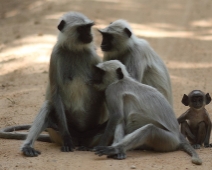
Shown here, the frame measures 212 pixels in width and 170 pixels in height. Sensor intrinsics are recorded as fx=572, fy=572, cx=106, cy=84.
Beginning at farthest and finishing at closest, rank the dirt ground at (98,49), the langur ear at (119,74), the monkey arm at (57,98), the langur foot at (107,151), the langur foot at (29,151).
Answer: the monkey arm at (57,98) → the langur ear at (119,74) → the langur foot at (29,151) → the dirt ground at (98,49) → the langur foot at (107,151)

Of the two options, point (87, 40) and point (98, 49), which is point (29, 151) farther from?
point (98, 49)

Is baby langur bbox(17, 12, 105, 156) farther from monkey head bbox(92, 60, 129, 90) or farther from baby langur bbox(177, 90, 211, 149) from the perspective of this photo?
baby langur bbox(177, 90, 211, 149)

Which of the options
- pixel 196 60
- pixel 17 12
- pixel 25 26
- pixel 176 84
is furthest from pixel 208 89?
pixel 17 12

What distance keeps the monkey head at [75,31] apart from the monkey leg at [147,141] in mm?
1480

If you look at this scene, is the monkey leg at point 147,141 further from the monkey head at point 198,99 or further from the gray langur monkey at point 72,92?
the gray langur monkey at point 72,92

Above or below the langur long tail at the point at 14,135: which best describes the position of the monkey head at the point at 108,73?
above

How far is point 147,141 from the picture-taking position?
6422mm

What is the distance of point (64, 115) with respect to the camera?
23.0ft

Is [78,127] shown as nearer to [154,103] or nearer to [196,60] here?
[154,103]

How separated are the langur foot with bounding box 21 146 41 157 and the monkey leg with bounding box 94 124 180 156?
799mm

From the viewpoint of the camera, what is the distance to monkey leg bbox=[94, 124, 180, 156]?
6227 mm

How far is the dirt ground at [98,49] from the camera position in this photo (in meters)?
6.31

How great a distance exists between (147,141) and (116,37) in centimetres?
167

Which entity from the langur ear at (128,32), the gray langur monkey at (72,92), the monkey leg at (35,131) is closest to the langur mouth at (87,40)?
the gray langur monkey at (72,92)
